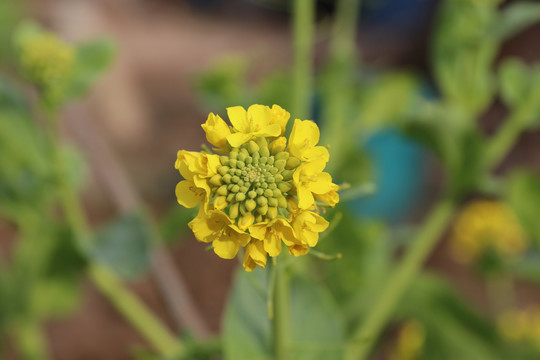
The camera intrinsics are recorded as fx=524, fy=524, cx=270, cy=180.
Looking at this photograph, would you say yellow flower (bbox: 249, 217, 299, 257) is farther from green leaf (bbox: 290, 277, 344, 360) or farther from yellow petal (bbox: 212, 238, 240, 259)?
green leaf (bbox: 290, 277, 344, 360)

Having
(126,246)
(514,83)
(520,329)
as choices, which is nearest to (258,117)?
(126,246)

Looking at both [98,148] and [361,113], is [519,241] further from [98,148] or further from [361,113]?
[98,148]

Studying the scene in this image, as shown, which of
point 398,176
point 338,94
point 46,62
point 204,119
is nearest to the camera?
point 46,62

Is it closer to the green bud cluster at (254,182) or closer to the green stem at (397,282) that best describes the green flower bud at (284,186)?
the green bud cluster at (254,182)

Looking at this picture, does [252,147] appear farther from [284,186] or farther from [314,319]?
[314,319]

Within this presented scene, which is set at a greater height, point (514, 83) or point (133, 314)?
point (514, 83)

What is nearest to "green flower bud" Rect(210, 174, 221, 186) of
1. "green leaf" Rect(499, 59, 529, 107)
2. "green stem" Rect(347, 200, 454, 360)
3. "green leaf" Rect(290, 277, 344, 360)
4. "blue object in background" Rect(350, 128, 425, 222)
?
"green leaf" Rect(290, 277, 344, 360)

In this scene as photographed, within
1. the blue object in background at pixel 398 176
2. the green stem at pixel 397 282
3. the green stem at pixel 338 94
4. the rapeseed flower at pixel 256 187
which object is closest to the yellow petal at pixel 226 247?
the rapeseed flower at pixel 256 187
